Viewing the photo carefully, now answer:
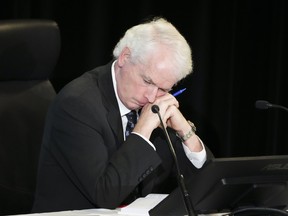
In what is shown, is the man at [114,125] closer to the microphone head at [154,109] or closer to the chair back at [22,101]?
the microphone head at [154,109]

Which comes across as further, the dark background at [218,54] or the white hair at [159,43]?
the dark background at [218,54]

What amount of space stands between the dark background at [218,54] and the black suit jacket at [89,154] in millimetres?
946

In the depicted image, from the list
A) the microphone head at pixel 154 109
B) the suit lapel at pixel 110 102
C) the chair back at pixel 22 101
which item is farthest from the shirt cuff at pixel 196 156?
the chair back at pixel 22 101

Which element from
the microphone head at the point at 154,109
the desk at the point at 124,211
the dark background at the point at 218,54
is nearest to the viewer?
the desk at the point at 124,211

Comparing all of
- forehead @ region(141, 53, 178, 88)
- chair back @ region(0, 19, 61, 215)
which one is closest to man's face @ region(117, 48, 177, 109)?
forehead @ region(141, 53, 178, 88)

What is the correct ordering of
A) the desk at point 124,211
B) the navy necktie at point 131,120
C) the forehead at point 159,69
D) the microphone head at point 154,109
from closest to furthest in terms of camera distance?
the desk at point 124,211
the microphone head at point 154,109
the forehead at point 159,69
the navy necktie at point 131,120

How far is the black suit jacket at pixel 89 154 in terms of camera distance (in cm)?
204

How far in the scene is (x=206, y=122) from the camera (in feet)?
11.7

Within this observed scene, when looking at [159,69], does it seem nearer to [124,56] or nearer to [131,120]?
[124,56]

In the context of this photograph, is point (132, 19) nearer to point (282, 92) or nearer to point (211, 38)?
point (211, 38)

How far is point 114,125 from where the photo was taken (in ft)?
7.16

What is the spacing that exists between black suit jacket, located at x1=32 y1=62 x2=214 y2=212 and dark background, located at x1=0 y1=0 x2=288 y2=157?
3.11 feet

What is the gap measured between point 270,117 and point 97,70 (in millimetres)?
1742

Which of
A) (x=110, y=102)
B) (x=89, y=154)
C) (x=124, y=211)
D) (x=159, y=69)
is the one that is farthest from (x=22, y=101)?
(x=124, y=211)
